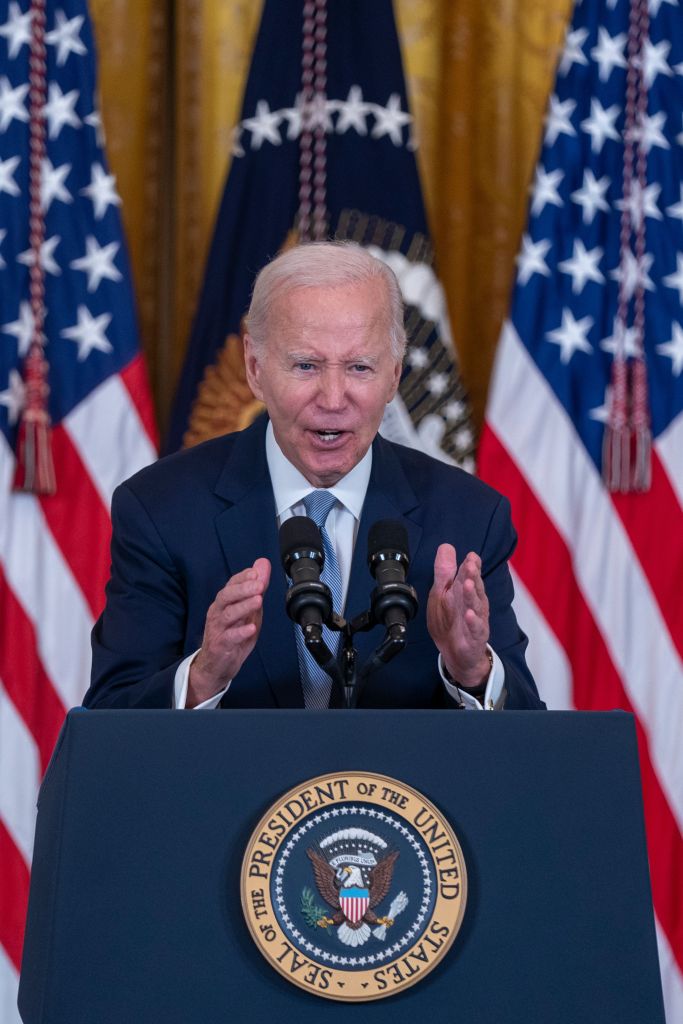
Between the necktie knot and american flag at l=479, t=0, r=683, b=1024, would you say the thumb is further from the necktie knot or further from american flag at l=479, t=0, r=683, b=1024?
american flag at l=479, t=0, r=683, b=1024

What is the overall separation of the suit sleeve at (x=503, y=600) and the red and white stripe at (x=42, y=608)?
1.41 meters

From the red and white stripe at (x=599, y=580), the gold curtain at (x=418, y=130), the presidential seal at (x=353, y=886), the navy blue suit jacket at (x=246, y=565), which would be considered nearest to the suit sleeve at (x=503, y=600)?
the navy blue suit jacket at (x=246, y=565)

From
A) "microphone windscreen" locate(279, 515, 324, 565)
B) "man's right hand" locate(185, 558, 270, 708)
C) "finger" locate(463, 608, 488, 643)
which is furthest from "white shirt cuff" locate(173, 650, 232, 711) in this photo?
→ "finger" locate(463, 608, 488, 643)

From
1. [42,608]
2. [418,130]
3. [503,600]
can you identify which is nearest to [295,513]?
[503,600]

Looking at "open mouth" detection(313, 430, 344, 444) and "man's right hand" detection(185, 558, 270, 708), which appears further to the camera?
"open mouth" detection(313, 430, 344, 444)

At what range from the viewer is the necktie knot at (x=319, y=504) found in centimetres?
238

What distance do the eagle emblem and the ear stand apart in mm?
1067

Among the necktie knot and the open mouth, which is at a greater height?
the open mouth

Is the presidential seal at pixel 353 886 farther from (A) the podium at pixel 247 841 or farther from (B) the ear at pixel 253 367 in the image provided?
(B) the ear at pixel 253 367

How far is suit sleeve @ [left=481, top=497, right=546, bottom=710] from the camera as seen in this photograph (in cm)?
223

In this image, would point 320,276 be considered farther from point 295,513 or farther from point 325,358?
point 295,513

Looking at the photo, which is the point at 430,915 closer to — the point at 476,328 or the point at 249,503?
the point at 249,503

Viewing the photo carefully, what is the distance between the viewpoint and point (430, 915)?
1.50 metres

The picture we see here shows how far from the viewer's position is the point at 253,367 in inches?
95.7
